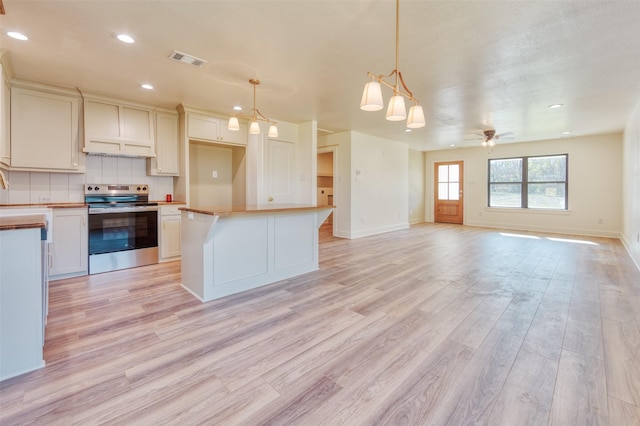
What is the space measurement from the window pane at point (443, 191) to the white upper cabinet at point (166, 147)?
26.2ft

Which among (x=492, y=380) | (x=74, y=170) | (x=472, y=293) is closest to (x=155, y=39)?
(x=74, y=170)

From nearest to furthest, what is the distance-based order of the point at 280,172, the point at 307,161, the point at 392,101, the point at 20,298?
the point at 20,298 < the point at 392,101 < the point at 280,172 < the point at 307,161

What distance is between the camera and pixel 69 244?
3.63 metres

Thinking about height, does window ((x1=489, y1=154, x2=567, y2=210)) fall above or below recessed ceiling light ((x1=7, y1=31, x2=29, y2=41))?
below

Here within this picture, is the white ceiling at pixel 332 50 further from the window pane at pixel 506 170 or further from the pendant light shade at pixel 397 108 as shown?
the window pane at pixel 506 170

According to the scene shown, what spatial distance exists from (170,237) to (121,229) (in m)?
0.64

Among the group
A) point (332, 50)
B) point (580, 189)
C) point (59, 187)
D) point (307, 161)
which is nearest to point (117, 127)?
point (59, 187)

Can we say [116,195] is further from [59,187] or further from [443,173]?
[443,173]

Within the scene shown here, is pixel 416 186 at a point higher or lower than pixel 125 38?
lower

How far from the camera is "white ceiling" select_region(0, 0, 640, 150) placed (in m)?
2.21

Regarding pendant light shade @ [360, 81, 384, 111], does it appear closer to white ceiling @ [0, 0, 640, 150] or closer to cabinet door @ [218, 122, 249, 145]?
white ceiling @ [0, 0, 640, 150]

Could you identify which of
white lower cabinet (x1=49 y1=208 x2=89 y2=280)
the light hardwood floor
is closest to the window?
the light hardwood floor

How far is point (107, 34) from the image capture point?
254 cm

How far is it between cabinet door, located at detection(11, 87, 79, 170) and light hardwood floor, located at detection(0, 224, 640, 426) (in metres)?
1.53
